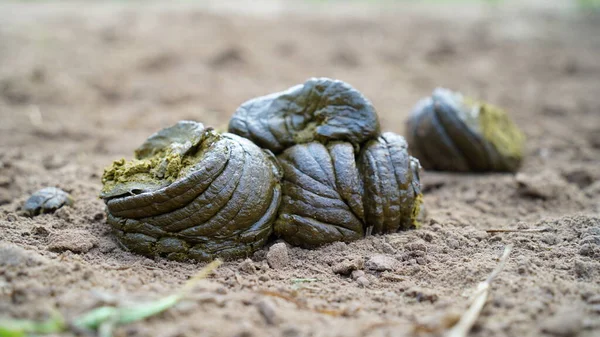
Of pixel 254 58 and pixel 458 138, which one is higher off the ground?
pixel 254 58

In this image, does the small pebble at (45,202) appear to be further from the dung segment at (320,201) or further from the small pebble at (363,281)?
the small pebble at (363,281)

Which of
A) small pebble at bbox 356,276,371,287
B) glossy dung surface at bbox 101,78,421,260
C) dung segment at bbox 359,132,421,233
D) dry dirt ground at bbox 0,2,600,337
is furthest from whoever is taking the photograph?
dung segment at bbox 359,132,421,233

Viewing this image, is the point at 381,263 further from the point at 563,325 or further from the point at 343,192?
the point at 563,325

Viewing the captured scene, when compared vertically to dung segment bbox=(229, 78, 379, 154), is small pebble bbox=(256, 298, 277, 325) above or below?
below

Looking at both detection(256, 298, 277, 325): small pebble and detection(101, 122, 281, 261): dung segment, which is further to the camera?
detection(101, 122, 281, 261): dung segment

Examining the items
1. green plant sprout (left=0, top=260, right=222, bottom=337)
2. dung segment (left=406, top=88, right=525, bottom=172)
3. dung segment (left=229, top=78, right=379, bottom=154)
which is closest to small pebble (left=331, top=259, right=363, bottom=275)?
dung segment (left=229, top=78, right=379, bottom=154)

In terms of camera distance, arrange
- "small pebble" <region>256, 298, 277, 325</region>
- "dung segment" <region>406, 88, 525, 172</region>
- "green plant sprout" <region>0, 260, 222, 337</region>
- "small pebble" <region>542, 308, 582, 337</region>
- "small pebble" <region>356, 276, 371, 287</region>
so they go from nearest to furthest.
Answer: "green plant sprout" <region>0, 260, 222, 337</region> → "small pebble" <region>542, 308, 582, 337</region> → "small pebble" <region>256, 298, 277, 325</region> → "small pebble" <region>356, 276, 371, 287</region> → "dung segment" <region>406, 88, 525, 172</region>

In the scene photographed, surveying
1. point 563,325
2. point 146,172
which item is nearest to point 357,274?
point 563,325

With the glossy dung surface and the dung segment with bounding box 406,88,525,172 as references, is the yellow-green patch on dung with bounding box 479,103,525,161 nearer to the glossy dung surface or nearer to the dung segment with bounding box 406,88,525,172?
the dung segment with bounding box 406,88,525,172

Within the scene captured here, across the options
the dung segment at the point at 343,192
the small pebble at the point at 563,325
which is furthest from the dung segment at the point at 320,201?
the small pebble at the point at 563,325
